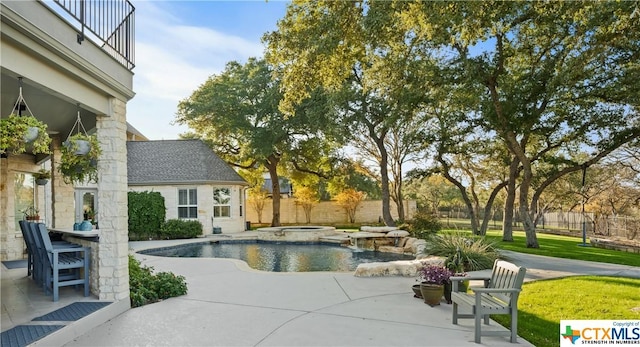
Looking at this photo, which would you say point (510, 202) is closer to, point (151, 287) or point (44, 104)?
point (151, 287)

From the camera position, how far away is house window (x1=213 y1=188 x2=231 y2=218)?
19638 millimetres

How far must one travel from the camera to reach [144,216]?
17.5 metres

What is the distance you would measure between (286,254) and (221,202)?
6999mm

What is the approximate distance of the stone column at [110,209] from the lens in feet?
18.5

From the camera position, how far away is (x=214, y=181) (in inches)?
750

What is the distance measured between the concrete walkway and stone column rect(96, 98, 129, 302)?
53cm

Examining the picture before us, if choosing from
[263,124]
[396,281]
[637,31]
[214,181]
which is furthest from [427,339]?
[263,124]

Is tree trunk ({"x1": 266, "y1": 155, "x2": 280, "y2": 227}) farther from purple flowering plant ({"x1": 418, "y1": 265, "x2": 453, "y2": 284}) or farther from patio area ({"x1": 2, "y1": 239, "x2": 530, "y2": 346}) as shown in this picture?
purple flowering plant ({"x1": 418, "y1": 265, "x2": 453, "y2": 284})

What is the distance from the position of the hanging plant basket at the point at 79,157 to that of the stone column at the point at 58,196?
434 centimetres

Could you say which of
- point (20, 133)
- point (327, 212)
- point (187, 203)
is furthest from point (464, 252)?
point (327, 212)

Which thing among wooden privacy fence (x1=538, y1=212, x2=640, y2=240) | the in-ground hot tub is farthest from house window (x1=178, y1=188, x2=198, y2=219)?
wooden privacy fence (x1=538, y1=212, x2=640, y2=240)

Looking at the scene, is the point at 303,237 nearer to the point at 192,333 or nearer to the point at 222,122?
the point at 222,122

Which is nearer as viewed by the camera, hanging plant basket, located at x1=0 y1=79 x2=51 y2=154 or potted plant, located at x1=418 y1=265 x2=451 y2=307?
hanging plant basket, located at x1=0 y1=79 x2=51 y2=154

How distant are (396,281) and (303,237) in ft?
34.0
